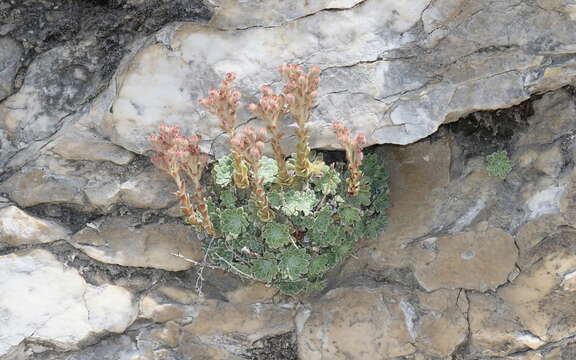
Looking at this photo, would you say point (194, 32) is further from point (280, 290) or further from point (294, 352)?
point (294, 352)

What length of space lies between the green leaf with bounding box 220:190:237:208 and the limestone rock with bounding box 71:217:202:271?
463 mm

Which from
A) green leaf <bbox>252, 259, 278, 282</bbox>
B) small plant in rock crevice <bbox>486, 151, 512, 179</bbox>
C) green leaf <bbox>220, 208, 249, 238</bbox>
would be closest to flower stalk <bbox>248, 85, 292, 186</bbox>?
green leaf <bbox>220, 208, 249, 238</bbox>

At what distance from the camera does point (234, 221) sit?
4.45 metres

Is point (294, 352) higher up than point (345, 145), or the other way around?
point (345, 145)

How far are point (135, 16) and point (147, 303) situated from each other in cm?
199

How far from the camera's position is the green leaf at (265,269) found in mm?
4531

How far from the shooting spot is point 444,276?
4.64 m

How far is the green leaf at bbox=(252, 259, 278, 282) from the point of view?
4531mm

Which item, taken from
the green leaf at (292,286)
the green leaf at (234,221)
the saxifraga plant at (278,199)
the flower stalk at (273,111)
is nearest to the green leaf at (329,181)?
the saxifraga plant at (278,199)

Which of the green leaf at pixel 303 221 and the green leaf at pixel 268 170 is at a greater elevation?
the green leaf at pixel 268 170

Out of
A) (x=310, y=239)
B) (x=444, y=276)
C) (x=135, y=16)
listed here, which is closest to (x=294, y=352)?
(x=310, y=239)

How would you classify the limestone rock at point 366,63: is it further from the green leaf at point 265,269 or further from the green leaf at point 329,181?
the green leaf at point 265,269

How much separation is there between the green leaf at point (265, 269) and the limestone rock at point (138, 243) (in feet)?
1.69

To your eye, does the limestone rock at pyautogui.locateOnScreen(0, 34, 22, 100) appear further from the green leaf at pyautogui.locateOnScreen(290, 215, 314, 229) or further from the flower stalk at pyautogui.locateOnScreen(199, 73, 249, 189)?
the green leaf at pyautogui.locateOnScreen(290, 215, 314, 229)
